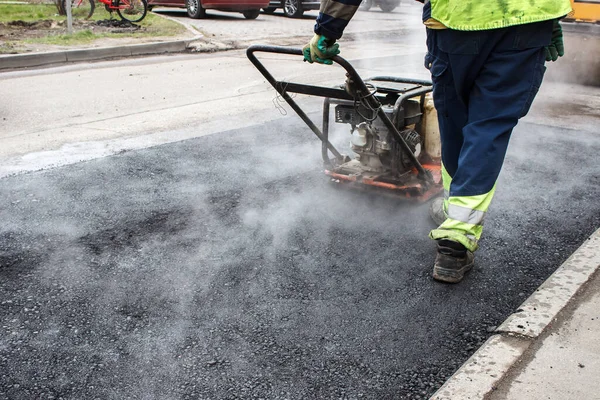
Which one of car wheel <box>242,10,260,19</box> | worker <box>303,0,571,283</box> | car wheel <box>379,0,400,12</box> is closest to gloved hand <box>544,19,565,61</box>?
worker <box>303,0,571,283</box>

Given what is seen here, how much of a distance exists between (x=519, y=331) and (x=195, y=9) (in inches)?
547

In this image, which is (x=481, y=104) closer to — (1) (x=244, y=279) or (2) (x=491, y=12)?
(2) (x=491, y=12)

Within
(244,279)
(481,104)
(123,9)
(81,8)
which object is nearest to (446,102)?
(481,104)

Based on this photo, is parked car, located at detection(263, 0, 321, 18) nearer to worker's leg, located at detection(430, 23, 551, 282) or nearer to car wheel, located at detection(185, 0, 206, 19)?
car wheel, located at detection(185, 0, 206, 19)

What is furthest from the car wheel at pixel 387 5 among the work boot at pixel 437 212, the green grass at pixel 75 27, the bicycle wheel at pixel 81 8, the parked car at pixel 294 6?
the work boot at pixel 437 212

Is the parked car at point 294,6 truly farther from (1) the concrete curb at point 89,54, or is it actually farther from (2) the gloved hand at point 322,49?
(2) the gloved hand at point 322,49

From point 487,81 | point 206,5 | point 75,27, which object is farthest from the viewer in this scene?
point 206,5

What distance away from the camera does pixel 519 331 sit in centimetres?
241

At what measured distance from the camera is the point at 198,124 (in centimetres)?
585

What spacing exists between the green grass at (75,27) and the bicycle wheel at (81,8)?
175 mm

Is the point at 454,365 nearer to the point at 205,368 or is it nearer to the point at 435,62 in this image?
the point at 205,368

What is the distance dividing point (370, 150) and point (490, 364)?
6.06 feet

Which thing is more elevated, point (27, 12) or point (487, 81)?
point (487, 81)

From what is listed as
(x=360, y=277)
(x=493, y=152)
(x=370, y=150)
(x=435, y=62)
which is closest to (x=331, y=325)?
(x=360, y=277)
